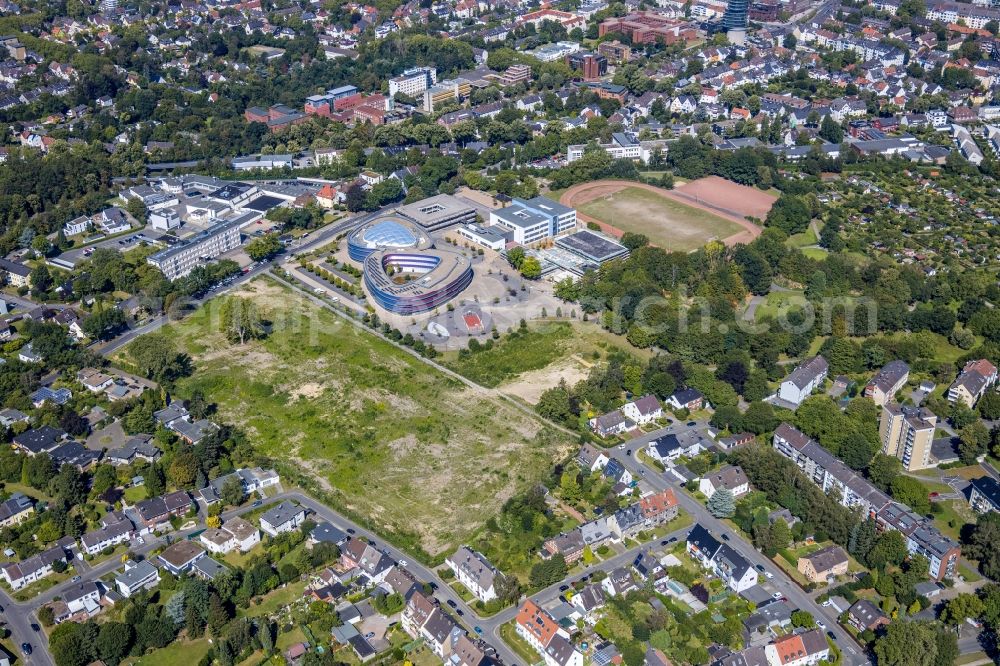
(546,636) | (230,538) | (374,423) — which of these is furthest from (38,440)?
(546,636)

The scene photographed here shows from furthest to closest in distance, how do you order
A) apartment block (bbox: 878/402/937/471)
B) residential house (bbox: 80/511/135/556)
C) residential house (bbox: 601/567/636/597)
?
apartment block (bbox: 878/402/937/471)
residential house (bbox: 80/511/135/556)
residential house (bbox: 601/567/636/597)

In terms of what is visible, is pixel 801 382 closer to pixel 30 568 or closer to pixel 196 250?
pixel 30 568

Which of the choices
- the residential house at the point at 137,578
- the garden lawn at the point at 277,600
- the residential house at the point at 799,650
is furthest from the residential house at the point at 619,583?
the residential house at the point at 137,578

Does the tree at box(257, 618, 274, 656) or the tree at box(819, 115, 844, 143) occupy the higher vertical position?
the tree at box(257, 618, 274, 656)

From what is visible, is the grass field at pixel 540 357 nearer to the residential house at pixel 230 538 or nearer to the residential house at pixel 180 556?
the residential house at pixel 230 538

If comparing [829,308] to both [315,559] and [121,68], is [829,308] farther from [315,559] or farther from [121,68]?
[121,68]

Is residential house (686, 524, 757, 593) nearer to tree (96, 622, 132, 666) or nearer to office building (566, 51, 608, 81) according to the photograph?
tree (96, 622, 132, 666)

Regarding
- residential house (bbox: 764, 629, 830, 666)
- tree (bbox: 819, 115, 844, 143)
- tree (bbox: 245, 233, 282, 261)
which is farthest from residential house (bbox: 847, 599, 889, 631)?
tree (bbox: 819, 115, 844, 143)

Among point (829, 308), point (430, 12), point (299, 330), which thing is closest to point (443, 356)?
point (299, 330)
